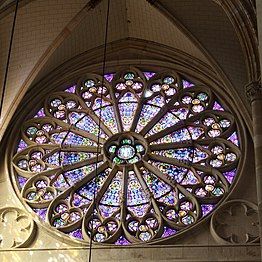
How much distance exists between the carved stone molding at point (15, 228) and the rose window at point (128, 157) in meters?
0.26

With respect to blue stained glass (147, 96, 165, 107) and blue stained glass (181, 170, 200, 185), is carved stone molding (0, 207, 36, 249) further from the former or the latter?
blue stained glass (147, 96, 165, 107)

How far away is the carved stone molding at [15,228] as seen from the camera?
12703 millimetres

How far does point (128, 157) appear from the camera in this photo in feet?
45.1

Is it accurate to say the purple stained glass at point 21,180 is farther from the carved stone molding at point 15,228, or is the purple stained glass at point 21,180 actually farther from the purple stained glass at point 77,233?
the purple stained glass at point 77,233

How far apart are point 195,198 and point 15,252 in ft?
10.2

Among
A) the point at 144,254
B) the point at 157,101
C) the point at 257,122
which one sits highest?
the point at 157,101

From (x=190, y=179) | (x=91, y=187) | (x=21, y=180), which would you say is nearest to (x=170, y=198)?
(x=190, y=179)

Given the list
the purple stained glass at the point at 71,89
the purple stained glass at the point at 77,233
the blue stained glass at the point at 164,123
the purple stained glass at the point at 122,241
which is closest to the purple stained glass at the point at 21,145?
the purple stained glass at the point at 71,89

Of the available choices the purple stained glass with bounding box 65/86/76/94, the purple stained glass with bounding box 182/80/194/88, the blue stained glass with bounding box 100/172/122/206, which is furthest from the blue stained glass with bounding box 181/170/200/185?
the purple stained glass with bounding box 65/86/76/94

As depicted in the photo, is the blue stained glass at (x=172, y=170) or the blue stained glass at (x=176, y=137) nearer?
the blue stained glass at (x=172, y=170)

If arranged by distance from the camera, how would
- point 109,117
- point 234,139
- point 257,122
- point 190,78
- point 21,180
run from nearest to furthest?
point 257,122, point 234,139, point 21,180, point 109,117, point 190,78

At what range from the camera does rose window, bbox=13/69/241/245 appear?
42.0 feet

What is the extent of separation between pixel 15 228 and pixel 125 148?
249 centimetres

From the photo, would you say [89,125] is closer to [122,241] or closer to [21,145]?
[21,145]
